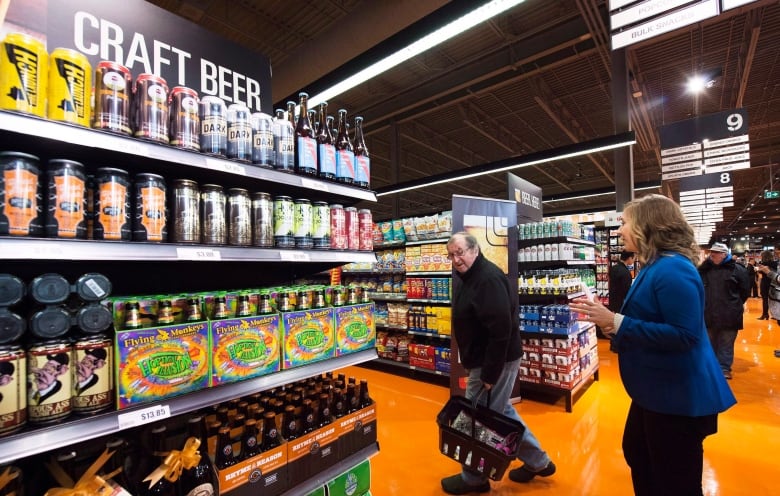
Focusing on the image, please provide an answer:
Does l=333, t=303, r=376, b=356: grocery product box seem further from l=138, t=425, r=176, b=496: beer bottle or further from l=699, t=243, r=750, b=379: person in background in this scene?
l=699, t=243, r=750, b=379: person in background

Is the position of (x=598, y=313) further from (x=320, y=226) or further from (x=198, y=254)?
(x=198, y=254)

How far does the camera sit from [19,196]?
993 mm

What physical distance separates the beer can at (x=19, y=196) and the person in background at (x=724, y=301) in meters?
6.91

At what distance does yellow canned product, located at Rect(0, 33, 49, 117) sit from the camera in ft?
3.15

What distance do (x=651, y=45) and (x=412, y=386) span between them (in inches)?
287

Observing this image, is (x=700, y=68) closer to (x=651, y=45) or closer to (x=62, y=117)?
(x=651, y=45)

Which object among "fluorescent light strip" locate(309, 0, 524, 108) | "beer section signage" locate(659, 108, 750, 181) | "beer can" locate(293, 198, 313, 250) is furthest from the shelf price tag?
"beer section signage" locate(659, 108, 750, 181)

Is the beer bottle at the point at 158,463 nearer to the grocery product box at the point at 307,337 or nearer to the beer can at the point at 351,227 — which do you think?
the grocery product box at the point at 307,337

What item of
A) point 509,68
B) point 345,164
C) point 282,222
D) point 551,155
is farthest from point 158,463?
point 509,68

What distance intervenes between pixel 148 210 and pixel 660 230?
7.15 ft

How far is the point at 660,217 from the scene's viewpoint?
1782 millimetres

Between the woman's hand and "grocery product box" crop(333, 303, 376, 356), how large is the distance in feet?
3.48

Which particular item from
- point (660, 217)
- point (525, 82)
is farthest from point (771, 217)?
point (660, 217)

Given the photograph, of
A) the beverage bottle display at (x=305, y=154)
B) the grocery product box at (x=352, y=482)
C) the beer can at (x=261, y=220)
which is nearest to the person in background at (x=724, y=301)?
the grocery product box at (x=352, y=482)
